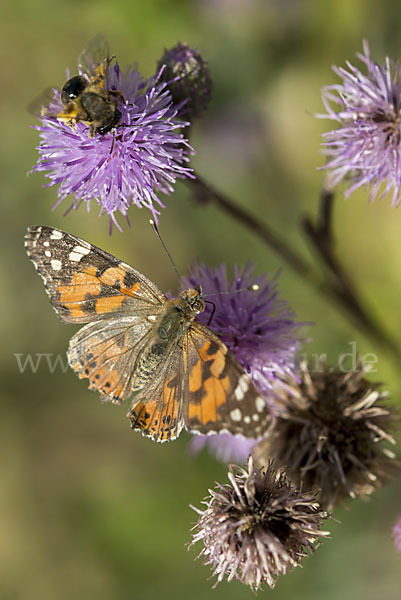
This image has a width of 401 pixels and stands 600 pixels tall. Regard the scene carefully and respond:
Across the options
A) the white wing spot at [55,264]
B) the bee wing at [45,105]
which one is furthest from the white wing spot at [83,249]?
the bee wing at [45,105]

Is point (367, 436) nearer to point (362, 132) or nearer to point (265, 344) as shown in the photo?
point (265, 344)

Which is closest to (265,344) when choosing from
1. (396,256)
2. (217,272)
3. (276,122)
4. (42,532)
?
(217,272)

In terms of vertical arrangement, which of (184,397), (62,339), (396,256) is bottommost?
(62,339)

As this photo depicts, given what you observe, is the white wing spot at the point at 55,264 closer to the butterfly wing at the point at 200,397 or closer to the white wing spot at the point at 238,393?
the butterfly wing at the point at 200,397

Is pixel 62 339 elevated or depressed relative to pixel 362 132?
depressed

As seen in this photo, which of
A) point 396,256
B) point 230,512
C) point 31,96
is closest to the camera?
point 230,512

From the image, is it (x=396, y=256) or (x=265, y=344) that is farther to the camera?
(x=396, y=256)

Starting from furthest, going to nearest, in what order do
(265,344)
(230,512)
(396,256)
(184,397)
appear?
(396,256), (265,344), (184,397), (230,512)

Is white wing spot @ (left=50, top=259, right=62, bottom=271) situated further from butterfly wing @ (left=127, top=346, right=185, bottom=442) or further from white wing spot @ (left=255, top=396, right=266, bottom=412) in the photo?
white wing spot @ (left=255, top=396, right=266, bottom=412)
